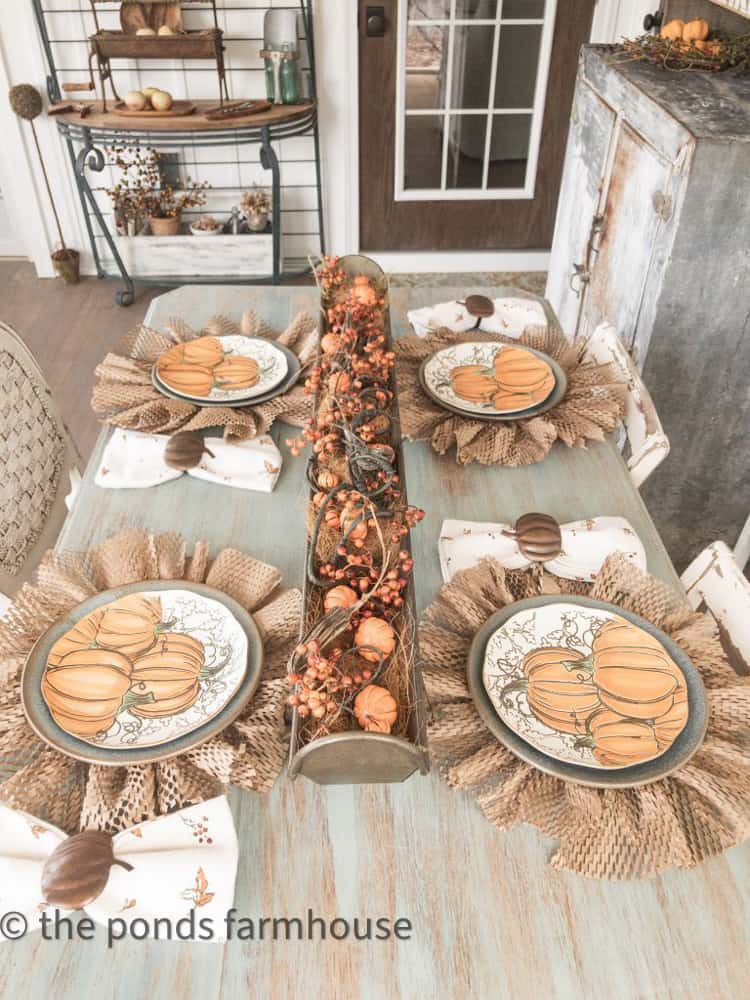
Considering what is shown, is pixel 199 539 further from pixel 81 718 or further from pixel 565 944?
pixel 565 944

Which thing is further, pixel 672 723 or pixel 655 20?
pixel 655 20

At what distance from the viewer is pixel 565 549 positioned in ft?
3.63

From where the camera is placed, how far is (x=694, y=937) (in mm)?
721

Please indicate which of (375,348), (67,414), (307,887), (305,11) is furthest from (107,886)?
(305,11)

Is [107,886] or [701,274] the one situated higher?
[701,274]

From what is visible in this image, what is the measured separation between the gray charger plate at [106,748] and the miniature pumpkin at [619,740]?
39 centimetres

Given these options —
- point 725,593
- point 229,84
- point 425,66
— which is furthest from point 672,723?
point 229,84

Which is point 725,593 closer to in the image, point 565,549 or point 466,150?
point 565,549

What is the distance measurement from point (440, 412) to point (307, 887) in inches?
32.8

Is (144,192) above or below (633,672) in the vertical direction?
below

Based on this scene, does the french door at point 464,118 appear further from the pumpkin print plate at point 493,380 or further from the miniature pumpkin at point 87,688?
the miniature pumpkin at point 87,688

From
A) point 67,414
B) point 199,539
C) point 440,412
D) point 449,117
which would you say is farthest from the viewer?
point 449,117

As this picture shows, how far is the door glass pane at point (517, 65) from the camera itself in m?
3.09

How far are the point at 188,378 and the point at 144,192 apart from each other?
2269 mm
